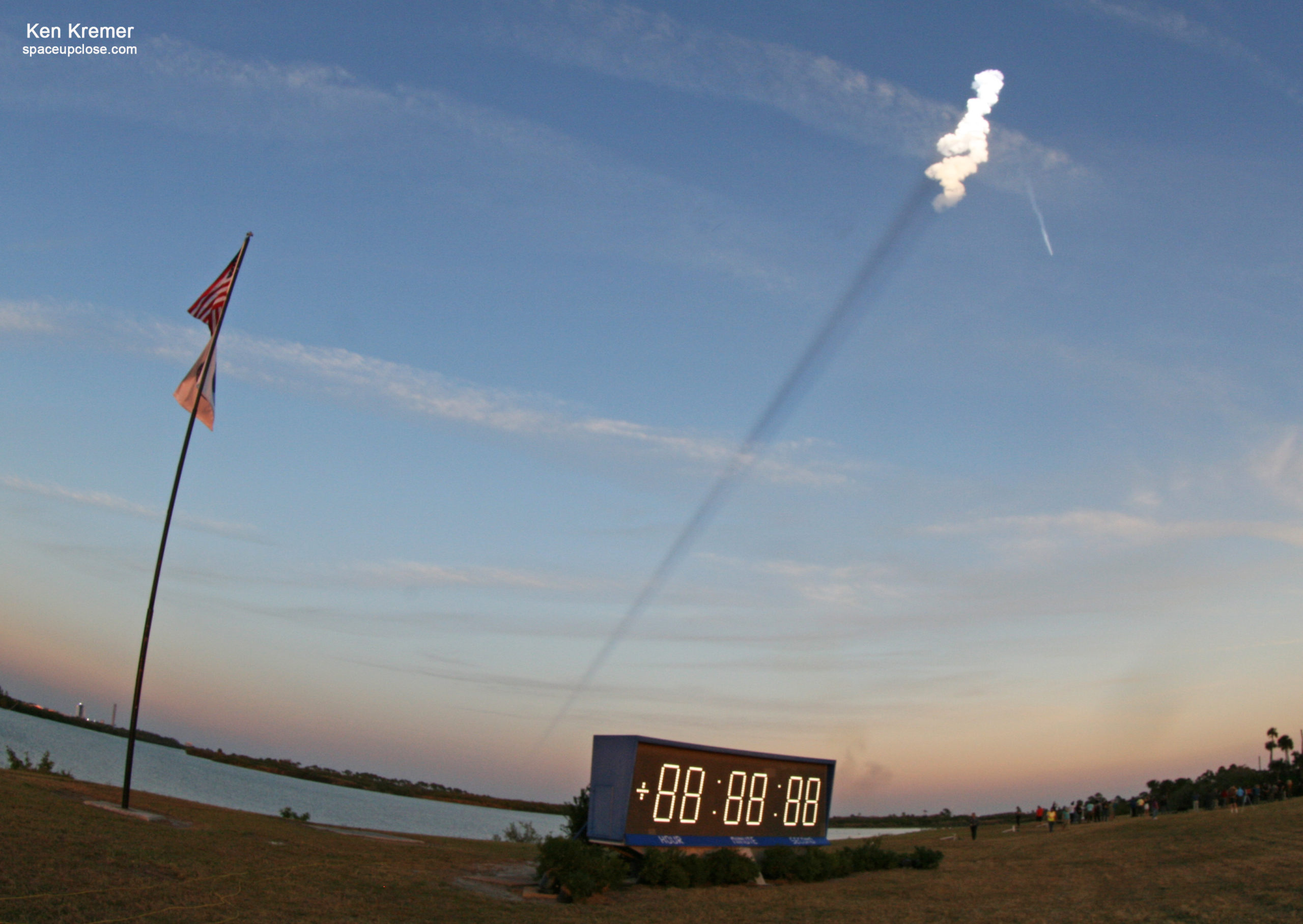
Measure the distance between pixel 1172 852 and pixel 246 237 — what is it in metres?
33.3

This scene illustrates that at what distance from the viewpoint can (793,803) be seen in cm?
2661

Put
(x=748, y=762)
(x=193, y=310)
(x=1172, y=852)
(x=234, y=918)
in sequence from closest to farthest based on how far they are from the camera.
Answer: (x=234, y=918) → (x=193, y=310) → (x=748, y=762) → (x=1172, y=852)

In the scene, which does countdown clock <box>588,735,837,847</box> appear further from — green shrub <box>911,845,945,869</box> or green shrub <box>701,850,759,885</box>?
green shrub <box>911,845,945,869</box>

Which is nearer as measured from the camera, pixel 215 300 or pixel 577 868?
pixel 577 868

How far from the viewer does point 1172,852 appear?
28.8m

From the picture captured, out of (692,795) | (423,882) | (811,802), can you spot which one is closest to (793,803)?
(811,802)

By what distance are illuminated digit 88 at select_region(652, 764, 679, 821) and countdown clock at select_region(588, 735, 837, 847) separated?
2 cm

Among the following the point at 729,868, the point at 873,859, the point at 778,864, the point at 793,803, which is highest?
the point at 793,803

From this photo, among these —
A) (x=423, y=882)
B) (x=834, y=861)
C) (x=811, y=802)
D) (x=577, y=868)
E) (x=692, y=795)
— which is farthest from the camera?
(x=834, y=861)

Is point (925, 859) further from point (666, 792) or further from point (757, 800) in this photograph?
point (666, 792)

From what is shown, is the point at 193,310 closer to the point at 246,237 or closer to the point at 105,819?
the point at 246,237

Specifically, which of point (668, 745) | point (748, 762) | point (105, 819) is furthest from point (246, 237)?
point (748, 762)

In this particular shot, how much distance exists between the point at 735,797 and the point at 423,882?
9.58m

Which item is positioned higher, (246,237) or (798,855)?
(246,237)
